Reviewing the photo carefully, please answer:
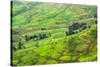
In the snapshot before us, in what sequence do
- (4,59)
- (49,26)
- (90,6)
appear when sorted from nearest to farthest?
1. (4,59)
2. (49,26)
3. (90,6)

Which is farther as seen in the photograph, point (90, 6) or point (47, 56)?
point (90, 6)

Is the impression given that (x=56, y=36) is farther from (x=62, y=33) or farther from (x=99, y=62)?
(x=99, y=62)

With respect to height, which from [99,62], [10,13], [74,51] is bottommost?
[99,62]

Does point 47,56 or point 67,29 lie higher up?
point 67,29

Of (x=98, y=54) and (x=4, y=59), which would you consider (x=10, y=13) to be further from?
(x=98, y=54)

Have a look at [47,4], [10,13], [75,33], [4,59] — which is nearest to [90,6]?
[75,33]

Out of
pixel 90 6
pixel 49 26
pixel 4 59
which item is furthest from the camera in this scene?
pixel 90 6
